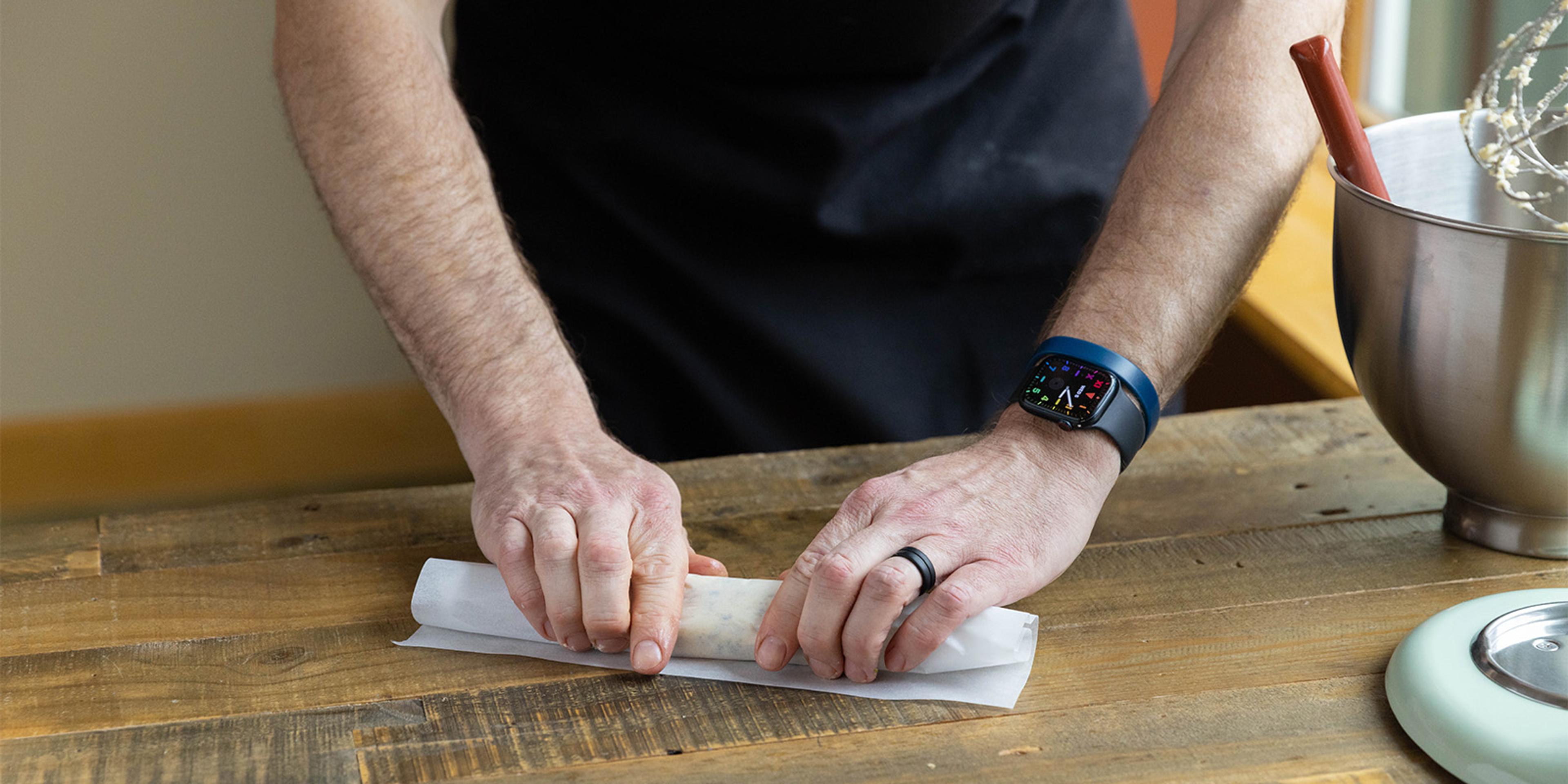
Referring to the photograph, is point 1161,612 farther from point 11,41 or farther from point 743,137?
point 11,41

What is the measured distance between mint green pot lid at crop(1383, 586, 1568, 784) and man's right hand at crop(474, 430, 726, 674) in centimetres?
37

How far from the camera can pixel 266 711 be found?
64 centimetres

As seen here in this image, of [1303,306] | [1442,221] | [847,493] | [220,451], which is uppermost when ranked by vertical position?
[1442,221]

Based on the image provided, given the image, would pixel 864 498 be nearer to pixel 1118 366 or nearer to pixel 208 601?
pixel 1118 366

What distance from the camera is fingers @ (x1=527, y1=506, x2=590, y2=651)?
2.27 ft

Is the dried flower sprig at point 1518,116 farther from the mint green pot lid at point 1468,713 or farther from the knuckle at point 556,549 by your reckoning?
the knuckle at point 556,549

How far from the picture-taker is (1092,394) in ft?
2.52

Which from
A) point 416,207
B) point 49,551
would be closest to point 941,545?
point 416,207

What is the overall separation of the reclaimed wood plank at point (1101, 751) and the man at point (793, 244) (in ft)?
0.22

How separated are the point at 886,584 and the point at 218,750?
33 centimetres

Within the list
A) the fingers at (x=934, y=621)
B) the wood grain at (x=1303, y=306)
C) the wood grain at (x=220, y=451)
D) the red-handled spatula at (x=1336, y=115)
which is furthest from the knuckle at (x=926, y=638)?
the wood grain at (x=220, y=451)

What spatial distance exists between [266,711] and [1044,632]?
16.1 inches

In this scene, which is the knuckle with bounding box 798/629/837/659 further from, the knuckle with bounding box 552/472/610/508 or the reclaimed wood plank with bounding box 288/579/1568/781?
the knuckle with bounding box 552/472/610/508

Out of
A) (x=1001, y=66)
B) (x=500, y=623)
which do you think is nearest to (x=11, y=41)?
(x=1001, y=66)
